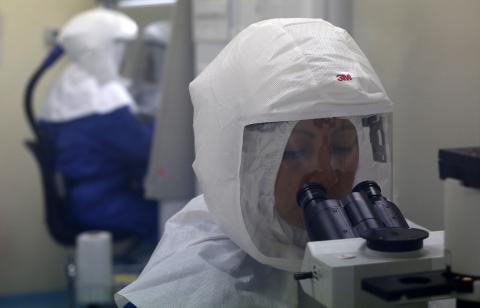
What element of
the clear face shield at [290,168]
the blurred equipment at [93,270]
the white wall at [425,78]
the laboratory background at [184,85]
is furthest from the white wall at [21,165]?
the clear face shield at [290,168]

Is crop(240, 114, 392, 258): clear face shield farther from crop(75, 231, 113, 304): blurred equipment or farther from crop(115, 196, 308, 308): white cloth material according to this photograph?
crop(75, 231, 113, 304): blurred equipment

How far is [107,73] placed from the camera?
3205 millimetres

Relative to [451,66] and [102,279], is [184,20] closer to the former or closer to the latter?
[102,279]

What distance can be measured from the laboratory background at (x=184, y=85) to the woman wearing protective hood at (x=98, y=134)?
0.09 metres

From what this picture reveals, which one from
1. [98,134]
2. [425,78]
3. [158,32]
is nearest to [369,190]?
[425,78]

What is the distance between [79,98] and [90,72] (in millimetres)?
149

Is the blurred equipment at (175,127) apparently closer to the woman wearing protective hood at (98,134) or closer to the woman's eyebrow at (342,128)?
the woman wearing protective hood at (98,134)

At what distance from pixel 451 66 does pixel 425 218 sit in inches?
13.2

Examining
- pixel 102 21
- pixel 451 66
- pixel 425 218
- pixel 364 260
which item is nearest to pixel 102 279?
pixel 102 21

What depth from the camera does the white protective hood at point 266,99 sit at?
3.36ft

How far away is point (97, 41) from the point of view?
3.14 m

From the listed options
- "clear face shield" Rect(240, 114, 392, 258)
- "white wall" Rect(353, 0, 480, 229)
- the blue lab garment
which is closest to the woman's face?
"clear face shield" Rect(240, 114, 392, 258)

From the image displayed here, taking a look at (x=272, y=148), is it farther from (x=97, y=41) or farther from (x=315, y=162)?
(x=97, y=41)

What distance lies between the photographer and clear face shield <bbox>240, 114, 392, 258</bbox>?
3.66ft
